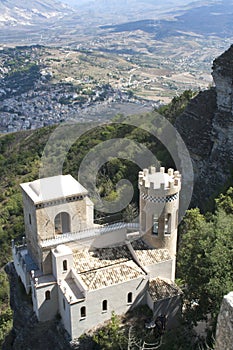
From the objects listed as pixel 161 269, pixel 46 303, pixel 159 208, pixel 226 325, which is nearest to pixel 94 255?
pixel 46 303

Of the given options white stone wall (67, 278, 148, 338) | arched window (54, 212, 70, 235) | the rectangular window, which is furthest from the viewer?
arched window (54, 212, 70, 235)

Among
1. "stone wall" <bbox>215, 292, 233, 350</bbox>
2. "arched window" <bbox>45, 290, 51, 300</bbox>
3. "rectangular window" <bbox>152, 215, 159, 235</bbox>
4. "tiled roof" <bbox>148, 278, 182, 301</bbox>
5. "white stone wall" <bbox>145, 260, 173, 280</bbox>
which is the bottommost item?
"arched window" <bbox>45, 290, 51, 300</bbox>

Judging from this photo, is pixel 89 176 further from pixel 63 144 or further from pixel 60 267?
pixel 60 267

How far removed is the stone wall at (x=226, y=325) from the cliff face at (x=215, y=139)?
2230 centimetres

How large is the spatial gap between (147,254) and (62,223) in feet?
14.4

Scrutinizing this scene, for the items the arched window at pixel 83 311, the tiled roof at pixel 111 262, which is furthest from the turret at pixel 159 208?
the arched window at pixel 83 311

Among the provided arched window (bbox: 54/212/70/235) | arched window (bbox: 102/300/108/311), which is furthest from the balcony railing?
arched window (bbox: 102/300/108/311)

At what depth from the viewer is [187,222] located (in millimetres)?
22578

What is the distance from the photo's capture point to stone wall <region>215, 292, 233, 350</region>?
25.6 ft

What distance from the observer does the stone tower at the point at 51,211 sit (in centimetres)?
1970

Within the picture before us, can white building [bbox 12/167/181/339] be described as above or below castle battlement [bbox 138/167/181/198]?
below

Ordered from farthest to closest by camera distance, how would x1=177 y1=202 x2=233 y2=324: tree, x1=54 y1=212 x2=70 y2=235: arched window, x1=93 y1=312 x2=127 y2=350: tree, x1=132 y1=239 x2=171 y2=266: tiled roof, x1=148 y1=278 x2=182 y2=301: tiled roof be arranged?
x1=54 y1=212 x2=70 y2=235: arched window → x1=132 y1=239 x2=171 y2=266: tiled roof → x1=148 y1=278 x2=182 y2=301: tiled roof → x1=93 y1=312 x2=127 y2=350: tree → x1=177 y1=202 x2=233 y2=324: tree

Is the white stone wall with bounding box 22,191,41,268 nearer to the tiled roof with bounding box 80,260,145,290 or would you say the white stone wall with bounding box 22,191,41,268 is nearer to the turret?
the tiled roof with bounding box 80,260,145,290

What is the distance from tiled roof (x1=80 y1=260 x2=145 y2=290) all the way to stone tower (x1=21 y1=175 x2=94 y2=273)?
2332 millimetres
